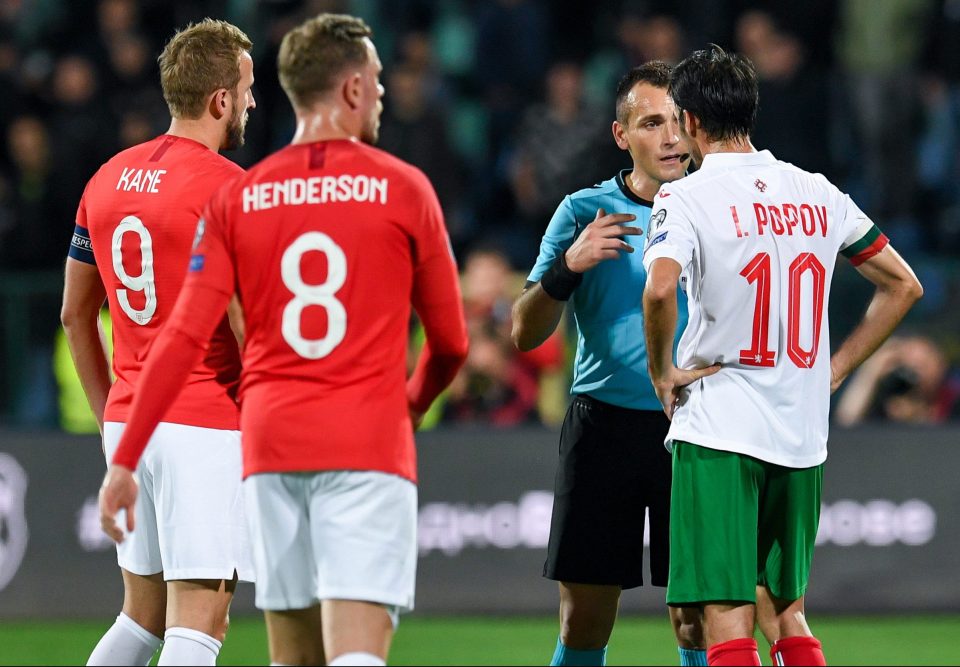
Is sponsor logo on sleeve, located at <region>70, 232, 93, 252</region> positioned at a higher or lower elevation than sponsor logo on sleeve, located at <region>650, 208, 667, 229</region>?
lower

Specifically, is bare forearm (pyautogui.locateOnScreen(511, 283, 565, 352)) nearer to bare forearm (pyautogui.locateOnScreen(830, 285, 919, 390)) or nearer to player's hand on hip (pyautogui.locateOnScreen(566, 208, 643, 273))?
player's hand on hip (pyautogui.locateOnScreen(566, 208, 643, 273))

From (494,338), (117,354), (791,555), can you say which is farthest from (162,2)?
(791,555)

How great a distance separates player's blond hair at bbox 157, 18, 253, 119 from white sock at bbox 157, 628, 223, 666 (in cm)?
164

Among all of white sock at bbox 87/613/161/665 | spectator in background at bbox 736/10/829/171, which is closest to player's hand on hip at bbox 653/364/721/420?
white sock at bbox 87/613/161/665

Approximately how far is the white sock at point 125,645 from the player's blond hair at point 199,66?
1655mm

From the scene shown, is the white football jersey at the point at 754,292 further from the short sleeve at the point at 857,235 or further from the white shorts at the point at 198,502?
the white shorts at the point at 198,502

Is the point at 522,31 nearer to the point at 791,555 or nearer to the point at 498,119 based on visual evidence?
the point at 498,119

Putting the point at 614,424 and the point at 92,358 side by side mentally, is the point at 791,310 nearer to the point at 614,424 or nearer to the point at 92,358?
the point at 614,424

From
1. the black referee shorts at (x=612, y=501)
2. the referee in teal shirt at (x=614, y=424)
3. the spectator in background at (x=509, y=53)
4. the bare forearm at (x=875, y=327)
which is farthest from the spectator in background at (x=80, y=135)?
the bare forearm at (x=875, y=327)

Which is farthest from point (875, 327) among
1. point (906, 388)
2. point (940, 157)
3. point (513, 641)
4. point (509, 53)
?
point (509, 53)

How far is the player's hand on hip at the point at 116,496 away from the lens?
3.86 meters

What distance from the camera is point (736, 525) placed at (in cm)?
445

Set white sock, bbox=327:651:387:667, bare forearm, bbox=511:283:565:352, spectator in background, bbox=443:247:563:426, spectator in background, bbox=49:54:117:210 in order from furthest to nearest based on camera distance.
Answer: spectator in background, bbox=49:54:117:210
spectator in background, bbox=443:247:563:426
bare forearm, bbox=511:283:565:352
white sock, bbox=327:651:387:667

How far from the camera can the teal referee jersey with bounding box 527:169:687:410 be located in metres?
5.38
